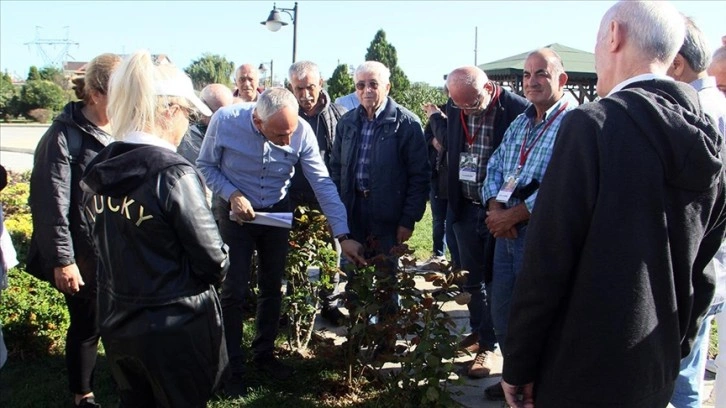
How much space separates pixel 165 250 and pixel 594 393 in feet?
4.64

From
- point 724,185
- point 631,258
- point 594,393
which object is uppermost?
point 724,185

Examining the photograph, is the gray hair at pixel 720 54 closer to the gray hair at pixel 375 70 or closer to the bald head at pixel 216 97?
the gray hair at pixel 375 70

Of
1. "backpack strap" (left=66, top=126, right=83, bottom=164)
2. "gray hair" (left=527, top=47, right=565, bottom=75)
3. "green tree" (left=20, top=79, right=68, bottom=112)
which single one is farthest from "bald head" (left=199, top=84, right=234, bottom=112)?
"green tree" (left=20, top=79, right=68, bottom=112)

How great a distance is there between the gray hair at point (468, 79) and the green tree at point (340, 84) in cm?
1408

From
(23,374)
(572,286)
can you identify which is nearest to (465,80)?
(572,286)

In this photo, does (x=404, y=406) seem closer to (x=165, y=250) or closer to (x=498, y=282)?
(x=498, y=282)

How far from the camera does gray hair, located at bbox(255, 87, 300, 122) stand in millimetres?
3182

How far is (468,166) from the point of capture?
12.6 ft

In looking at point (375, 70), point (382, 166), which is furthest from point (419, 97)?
point (382, 166)

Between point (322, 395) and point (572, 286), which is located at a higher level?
point (572, 286)

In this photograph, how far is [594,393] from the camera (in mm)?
1628

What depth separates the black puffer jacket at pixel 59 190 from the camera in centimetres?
289

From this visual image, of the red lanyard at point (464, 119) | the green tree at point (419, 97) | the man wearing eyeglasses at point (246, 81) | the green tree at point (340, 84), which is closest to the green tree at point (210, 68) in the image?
the green tree at point (340, 84)

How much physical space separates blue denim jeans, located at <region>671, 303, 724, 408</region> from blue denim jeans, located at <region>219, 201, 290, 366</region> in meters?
2.19
